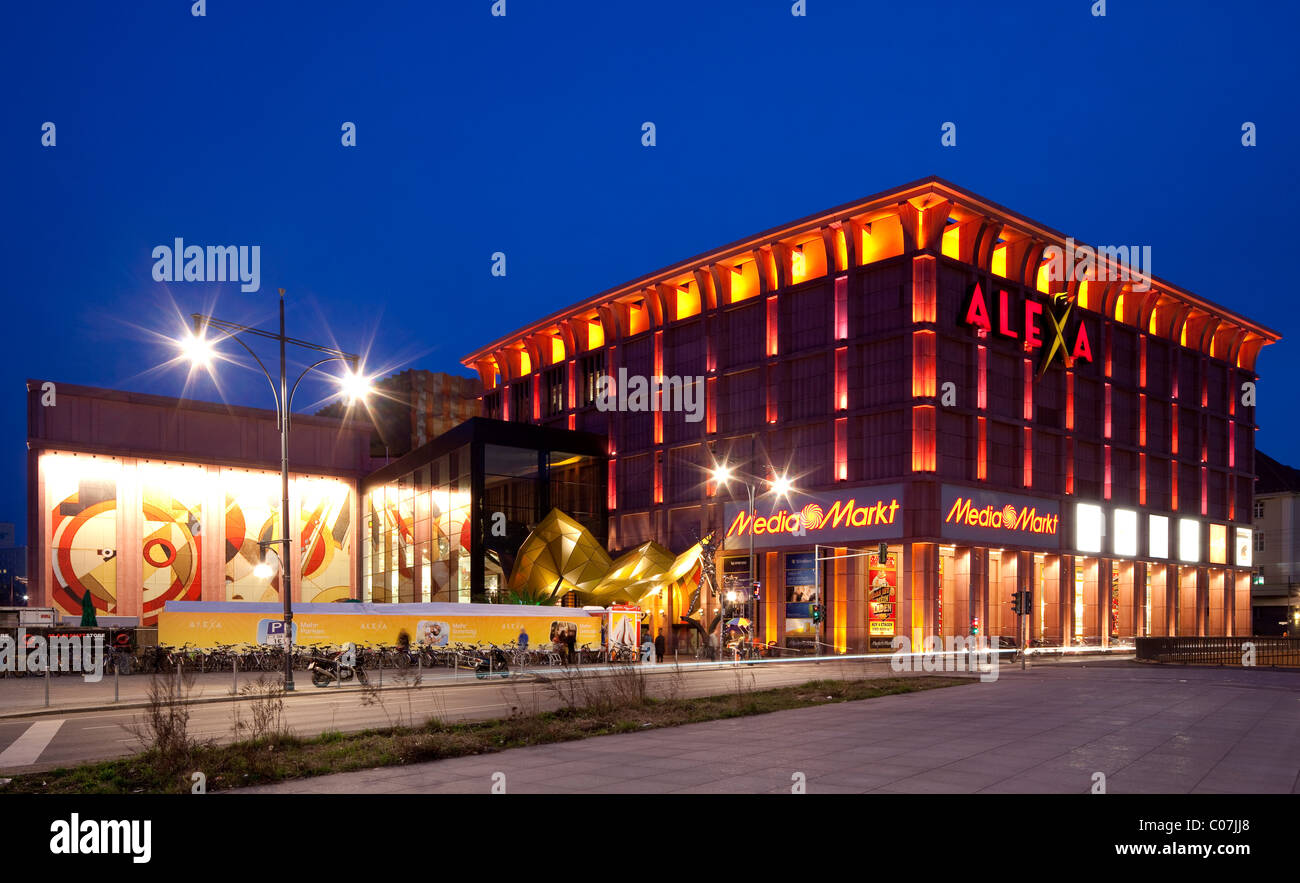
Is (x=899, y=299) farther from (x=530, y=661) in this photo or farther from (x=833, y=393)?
(x=530, y=661)

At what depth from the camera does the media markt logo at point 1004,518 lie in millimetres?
57031

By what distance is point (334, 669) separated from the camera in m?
32.0

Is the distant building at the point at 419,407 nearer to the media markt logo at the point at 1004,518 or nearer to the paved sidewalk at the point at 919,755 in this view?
the media markt logo at the point at 1004,518

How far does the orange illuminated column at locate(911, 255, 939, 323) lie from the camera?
5609cm

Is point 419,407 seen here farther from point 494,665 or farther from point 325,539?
point 494,665

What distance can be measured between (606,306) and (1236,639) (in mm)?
47064

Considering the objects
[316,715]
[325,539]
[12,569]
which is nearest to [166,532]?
[325,539]

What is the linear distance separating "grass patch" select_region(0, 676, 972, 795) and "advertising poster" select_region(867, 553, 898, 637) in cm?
3777

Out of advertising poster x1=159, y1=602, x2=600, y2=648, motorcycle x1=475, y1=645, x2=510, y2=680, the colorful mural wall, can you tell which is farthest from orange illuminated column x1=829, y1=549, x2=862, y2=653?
the colorful mural wall

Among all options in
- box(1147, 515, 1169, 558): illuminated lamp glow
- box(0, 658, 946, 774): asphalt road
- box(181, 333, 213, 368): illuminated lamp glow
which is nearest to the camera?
box(0, 658, 946, 774): asphalt road

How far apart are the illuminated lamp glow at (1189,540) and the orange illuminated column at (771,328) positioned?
36808 mm

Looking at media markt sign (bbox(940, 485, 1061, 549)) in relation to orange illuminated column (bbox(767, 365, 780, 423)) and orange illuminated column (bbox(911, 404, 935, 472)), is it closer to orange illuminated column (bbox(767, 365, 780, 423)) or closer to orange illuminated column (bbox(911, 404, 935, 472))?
orange illuminated column (bbox(911, 404, 935, 472))
